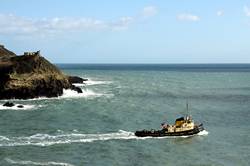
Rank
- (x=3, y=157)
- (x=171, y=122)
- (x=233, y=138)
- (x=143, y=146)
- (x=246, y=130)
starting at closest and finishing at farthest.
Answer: (x=3, y=157) < (x=143, y=146) < (x=233, y=138) < (x=246, y=130) < (x=171, y=122)

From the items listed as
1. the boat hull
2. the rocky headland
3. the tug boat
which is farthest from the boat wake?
the rocky headland

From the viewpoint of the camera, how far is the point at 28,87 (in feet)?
366

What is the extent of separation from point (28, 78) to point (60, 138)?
45.9 metres

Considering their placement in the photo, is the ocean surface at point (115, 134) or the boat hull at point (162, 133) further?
the boat hull at point (162, 133)

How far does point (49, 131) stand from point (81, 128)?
5.10 meters

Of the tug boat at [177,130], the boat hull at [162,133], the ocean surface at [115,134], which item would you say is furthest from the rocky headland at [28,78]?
the boat hull at [162,133]

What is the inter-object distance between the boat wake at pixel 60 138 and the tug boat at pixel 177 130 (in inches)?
57.5

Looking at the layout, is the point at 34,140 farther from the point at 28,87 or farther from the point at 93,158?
the point at 28,87

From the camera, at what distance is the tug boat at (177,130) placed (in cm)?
6975

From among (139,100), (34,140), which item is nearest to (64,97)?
(139,100)

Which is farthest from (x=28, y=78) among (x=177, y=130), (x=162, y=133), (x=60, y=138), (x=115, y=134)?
(x=162, y=133)

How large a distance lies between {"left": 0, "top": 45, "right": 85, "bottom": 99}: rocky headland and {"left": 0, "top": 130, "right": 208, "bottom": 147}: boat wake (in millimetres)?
40949

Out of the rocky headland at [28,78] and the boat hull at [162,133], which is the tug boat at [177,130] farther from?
the rocky headland at [28,78]

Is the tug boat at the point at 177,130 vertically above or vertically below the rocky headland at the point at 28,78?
below
